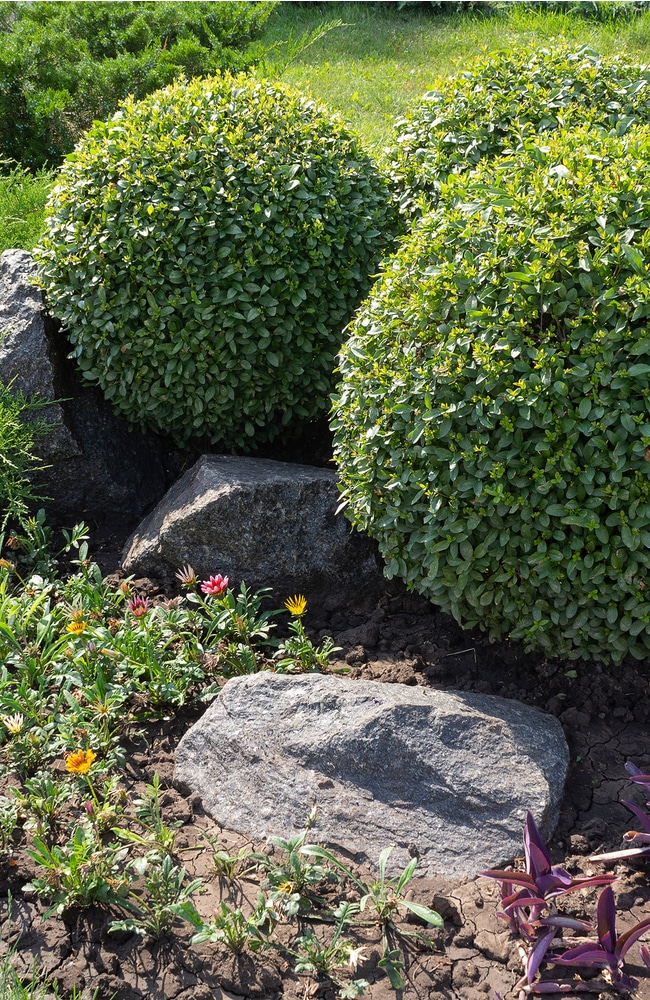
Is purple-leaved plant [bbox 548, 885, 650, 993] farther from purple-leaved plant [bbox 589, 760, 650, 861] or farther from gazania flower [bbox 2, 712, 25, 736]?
gazania flower [bbox 2, 712, 25, 736]

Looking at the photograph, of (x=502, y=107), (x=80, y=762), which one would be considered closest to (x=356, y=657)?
(x=80, y=762)

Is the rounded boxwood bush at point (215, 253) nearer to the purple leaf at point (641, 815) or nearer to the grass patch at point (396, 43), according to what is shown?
the purple leaf at point (641, 815)

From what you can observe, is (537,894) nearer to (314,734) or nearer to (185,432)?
(314,734)

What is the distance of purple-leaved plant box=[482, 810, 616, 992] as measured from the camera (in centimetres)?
227

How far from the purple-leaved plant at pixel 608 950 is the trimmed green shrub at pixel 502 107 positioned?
9.49 feet

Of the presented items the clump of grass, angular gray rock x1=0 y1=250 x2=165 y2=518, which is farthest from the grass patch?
angular gray rock x1=0 y1=250 x2=165 y2=518

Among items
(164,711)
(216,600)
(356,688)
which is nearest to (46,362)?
(216,600)

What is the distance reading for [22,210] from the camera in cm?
531

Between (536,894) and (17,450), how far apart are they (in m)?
2.92

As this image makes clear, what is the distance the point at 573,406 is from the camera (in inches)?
108

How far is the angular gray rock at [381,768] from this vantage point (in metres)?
2.61

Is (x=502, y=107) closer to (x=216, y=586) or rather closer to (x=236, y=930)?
(x=216, y=586)

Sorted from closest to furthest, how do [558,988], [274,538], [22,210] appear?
[558,988] → [274,538] → [22,210]

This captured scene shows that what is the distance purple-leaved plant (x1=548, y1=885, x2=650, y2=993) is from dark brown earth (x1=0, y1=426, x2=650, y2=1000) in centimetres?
7
